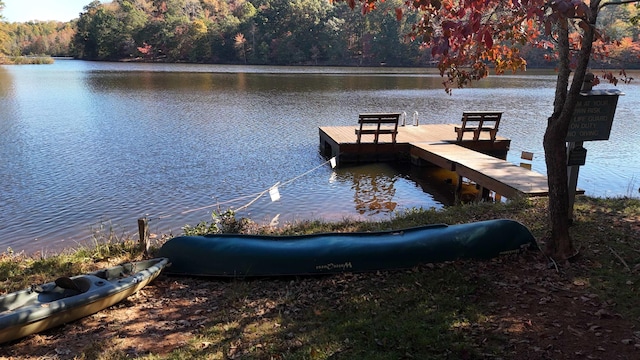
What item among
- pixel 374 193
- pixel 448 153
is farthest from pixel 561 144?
pixel 448 153

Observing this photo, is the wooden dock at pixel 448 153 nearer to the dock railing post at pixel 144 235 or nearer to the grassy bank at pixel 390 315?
the grassy bank at pixel 390 315

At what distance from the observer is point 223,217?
7.84m

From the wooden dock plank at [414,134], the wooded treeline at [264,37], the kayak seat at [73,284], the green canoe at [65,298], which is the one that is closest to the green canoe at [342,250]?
the green canoe at [65,298]

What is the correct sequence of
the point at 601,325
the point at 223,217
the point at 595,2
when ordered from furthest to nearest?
the point at 223,217, the point at 595,2, the point at 601,325

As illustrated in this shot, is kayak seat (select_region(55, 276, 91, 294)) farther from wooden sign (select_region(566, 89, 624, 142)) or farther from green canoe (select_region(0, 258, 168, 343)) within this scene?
wooden sign (select_region(566, 89, 624, 142))

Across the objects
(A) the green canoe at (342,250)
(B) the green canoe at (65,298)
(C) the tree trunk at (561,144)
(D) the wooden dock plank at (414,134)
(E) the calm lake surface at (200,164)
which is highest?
(C) the tree trunk at (561,144)

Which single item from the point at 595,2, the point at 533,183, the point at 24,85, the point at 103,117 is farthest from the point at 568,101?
the point at 24,85

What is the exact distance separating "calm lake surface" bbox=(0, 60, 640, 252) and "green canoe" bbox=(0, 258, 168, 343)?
4102 millimetres

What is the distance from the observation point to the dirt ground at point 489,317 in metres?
3.88

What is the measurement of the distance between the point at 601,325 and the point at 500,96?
32.3 metres

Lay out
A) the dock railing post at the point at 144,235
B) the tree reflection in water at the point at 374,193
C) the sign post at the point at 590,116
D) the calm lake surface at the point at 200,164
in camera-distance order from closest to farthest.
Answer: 1. the sign post at the point at 590,116
2. the dock railing post at the point at 144,235
3. the calm lake surface at the point at 200,164
4. the tree reflection in water at the point at 374,193

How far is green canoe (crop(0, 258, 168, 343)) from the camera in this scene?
425 centimetres

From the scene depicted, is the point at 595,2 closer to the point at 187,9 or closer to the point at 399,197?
the point at 399,197

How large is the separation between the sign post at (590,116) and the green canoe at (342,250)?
1.26 meters
